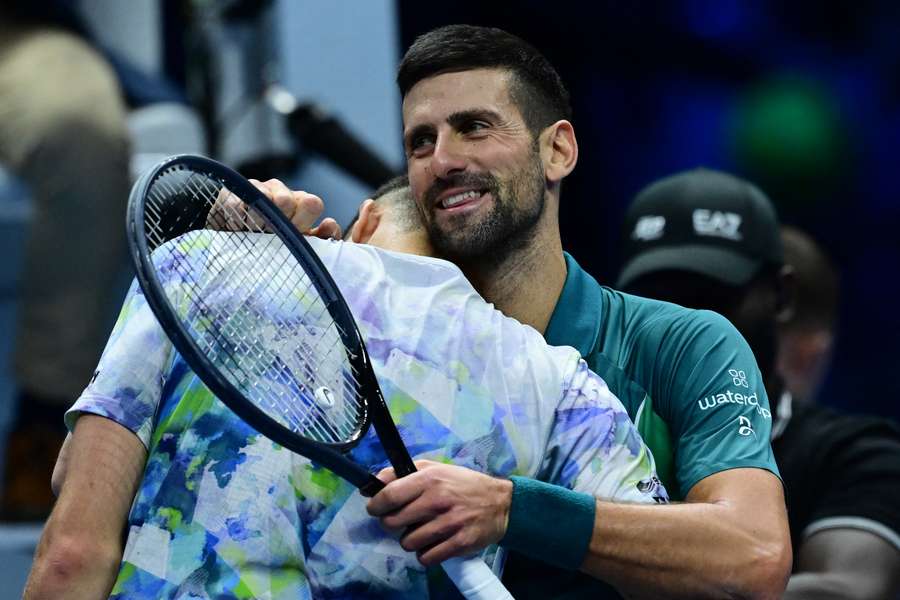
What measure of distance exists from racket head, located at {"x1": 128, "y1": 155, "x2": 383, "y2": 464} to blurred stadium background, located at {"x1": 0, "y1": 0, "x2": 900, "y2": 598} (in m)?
3.40

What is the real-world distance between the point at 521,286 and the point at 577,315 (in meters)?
0.13

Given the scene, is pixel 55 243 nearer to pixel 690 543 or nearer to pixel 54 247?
pixel 54 247

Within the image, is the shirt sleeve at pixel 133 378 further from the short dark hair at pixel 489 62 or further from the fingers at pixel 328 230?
the short dark hair at pixel 489 62

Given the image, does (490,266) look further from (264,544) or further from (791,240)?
(791,240)

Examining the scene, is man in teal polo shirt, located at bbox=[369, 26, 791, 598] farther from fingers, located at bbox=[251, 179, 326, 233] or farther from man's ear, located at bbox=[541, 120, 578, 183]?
fingers, located at bbox=[251, 179, 326, 233]

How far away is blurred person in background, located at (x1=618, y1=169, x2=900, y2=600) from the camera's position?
131 inches

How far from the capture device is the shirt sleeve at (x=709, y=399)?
2.56 m

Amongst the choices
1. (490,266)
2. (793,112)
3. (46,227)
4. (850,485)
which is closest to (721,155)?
(793,112)

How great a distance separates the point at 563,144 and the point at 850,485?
0.94 m

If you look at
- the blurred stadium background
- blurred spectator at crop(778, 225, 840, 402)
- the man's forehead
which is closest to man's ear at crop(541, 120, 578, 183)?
the man's forehead

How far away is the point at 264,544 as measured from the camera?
2264 millimetres

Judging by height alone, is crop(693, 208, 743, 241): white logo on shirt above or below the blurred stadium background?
above

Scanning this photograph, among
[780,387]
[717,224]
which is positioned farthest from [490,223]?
[780,387]

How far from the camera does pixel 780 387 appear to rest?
141 inches
